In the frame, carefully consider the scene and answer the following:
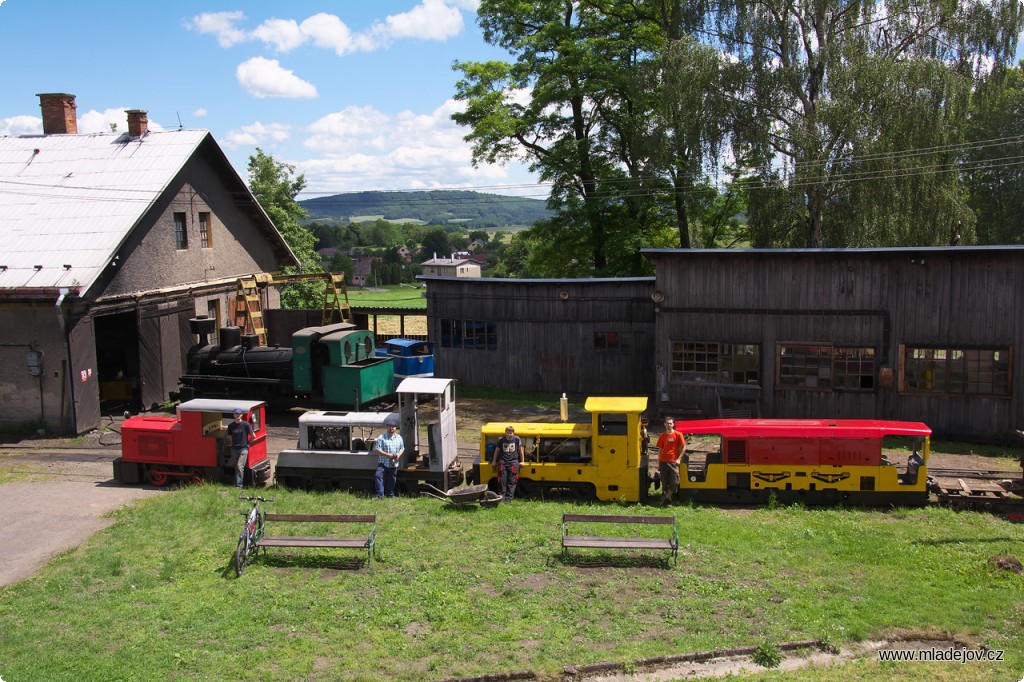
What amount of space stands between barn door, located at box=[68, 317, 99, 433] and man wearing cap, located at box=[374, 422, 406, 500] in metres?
11.1

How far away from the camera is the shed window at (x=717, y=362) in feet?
74.5

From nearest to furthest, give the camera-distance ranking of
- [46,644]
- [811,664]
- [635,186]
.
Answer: [811,664]
[46,644]
[635,186]

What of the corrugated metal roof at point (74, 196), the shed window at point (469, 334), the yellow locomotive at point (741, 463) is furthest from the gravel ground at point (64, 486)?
the corrugated metal roof at point (74, 196)

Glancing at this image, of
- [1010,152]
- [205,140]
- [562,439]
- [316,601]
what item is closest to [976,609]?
[562,439]

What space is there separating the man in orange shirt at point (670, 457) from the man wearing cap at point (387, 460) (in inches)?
199

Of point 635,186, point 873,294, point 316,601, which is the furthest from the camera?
point 635,186

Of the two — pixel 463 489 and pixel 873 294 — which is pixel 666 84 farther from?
pixel 463 489

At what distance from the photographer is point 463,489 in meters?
15.0

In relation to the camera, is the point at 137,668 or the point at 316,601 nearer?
the point at 137,668

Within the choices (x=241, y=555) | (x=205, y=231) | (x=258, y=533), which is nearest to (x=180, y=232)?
(x=205, y=231)

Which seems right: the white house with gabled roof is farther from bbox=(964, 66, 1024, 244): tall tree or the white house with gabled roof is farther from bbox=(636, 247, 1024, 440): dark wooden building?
bbox=(964, 66, 1024, 244): tall tree

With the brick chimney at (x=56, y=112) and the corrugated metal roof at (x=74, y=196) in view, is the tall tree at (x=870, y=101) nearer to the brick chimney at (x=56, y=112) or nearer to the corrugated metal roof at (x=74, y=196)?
the corrugated metal roof at (x=74, y=196)

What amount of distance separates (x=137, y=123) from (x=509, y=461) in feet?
71.9

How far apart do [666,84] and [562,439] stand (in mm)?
18355
